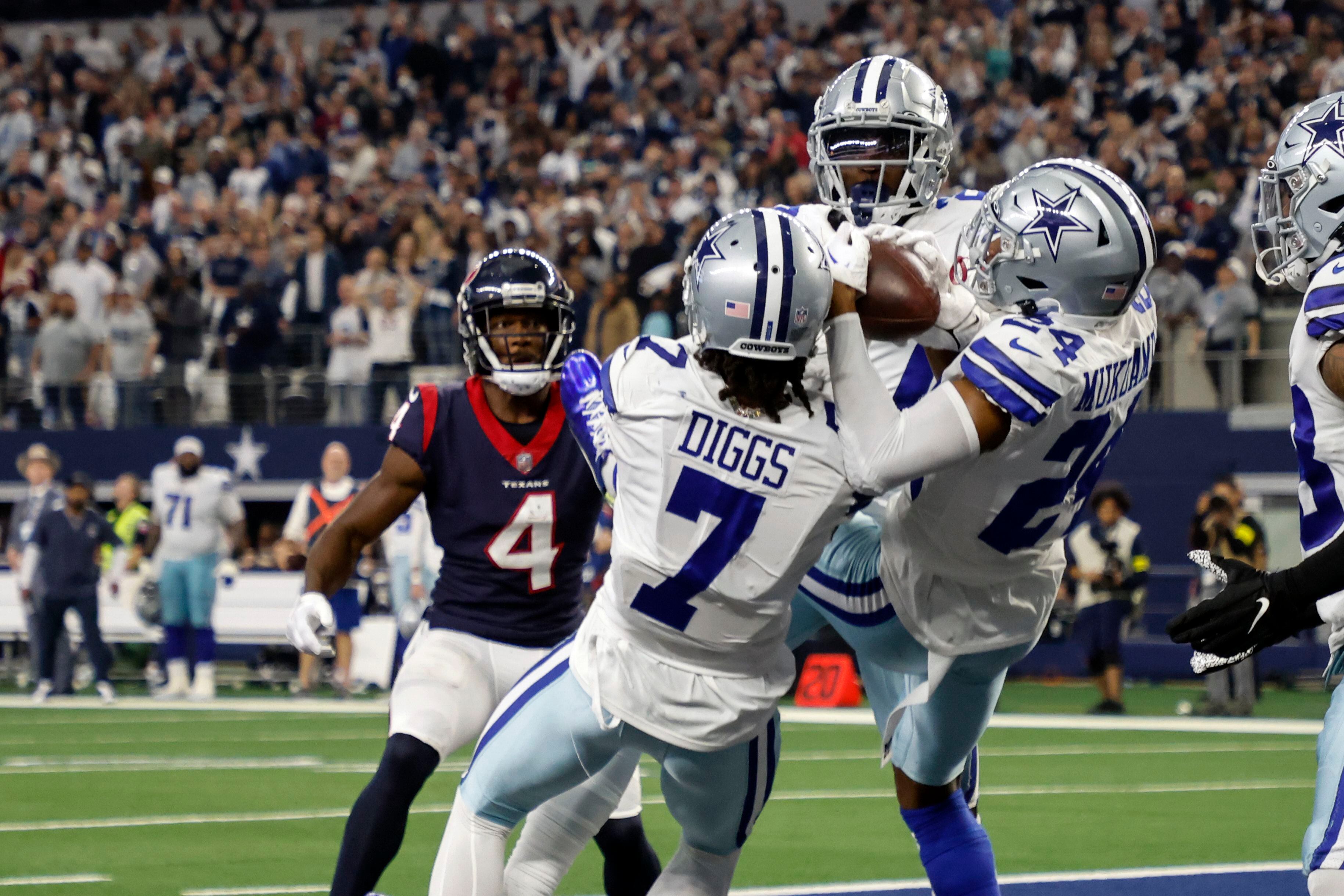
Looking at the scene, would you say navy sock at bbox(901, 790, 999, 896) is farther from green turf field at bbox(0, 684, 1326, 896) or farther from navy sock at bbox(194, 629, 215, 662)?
navy sock at bbox(194, 629, 215, 662)

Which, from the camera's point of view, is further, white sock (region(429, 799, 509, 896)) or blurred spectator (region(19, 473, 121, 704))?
blurred spectator (region(19, 473, 121, 704))

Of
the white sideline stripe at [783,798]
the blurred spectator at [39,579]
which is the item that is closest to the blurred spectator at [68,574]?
the blurred spectator at [39,579]

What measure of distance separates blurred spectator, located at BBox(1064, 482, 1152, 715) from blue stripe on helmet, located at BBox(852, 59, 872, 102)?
8075 mm

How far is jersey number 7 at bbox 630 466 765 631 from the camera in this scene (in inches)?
142

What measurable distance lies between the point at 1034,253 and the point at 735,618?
101 centimetres

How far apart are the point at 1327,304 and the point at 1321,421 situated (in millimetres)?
242

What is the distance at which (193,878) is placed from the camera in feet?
20.5

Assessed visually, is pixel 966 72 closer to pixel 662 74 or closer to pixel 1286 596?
pixel 662 74

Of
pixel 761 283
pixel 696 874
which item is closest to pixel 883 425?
pixel 761 283

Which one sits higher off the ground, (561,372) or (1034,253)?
(1034,253)

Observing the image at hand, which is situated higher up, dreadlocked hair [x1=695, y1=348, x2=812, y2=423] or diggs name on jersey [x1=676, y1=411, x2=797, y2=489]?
dreadlocked hair [x1=695, y1=348, x2=812, y2=423]

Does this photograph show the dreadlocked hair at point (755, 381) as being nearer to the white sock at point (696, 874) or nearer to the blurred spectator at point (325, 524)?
the white sock at point (696, 874)

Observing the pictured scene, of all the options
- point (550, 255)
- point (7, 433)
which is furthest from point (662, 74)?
point (7, 433)

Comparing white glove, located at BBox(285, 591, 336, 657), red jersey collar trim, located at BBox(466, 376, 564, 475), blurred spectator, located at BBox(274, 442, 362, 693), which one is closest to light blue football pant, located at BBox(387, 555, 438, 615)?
blurred spectator, located at BBox(274, 442, 362, 693)
